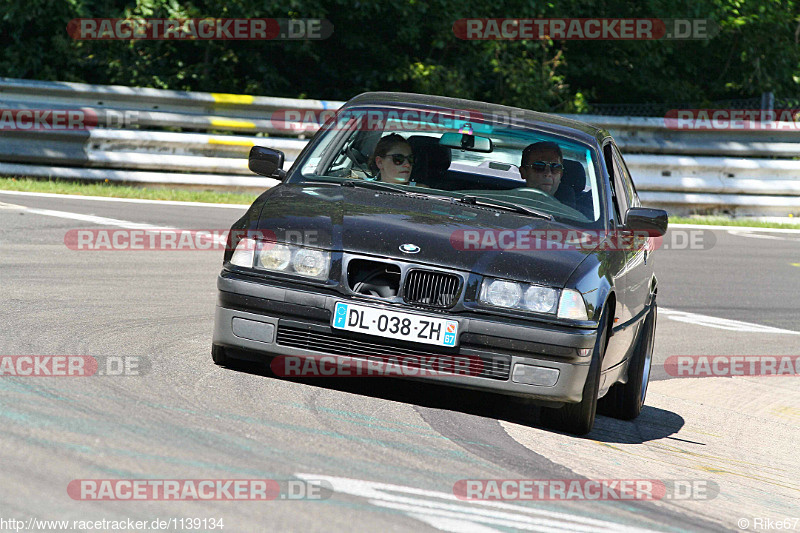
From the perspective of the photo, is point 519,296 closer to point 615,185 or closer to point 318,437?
point 318,437

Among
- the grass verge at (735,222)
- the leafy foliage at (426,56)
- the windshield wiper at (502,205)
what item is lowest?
the grass verge at (735,222)

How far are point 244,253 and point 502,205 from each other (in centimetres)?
143

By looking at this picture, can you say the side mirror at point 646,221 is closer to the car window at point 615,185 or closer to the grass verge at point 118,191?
the car window at point 615,185

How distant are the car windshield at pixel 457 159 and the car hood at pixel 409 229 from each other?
0.42 metres

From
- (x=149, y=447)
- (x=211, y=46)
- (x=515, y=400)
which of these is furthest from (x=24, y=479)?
(x=211, y=46)

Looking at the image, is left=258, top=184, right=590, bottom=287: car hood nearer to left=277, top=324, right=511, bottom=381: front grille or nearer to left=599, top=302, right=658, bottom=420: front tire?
left=277, top=324, right=511, bottom=381: front grille

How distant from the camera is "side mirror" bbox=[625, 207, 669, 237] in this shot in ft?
21.5

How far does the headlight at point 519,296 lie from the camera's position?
5.51m

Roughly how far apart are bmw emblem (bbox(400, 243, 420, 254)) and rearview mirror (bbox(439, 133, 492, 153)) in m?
1.45

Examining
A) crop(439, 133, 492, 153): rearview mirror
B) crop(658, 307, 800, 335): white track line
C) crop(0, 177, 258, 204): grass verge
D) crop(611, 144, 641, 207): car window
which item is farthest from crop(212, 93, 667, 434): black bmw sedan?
crop(0, 177, 258, 204): grass verge

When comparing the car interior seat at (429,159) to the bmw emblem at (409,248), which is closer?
the bmw emblem at (409,248)

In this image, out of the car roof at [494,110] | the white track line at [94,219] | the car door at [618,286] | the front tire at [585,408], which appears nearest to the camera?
the front tire at [585,408]

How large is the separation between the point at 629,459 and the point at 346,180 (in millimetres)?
2138

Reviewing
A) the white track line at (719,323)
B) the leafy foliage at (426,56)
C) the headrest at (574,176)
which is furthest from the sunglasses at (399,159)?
the leafy foliage at (426,56)
